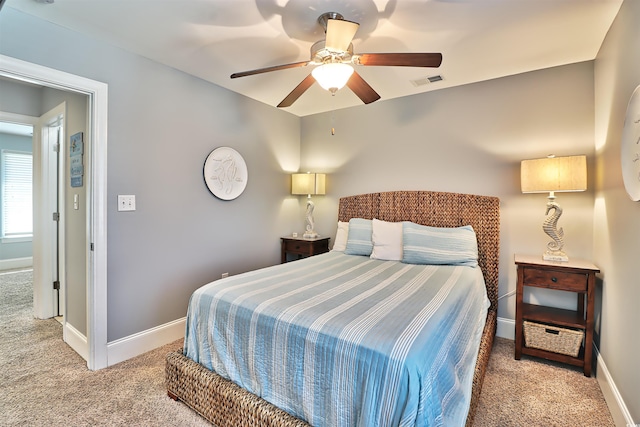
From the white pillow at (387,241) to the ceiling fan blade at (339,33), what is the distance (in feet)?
5.83

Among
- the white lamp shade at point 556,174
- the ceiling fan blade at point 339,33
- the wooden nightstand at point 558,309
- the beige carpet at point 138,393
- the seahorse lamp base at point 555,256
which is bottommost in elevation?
the beige carpet at point 138,393

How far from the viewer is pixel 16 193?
5.62 meters

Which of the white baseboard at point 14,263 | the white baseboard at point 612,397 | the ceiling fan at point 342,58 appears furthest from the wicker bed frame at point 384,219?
the white baseboard at point 14,263

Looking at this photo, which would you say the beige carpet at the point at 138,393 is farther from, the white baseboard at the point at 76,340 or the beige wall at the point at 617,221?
the beige wall at the point at 617,221

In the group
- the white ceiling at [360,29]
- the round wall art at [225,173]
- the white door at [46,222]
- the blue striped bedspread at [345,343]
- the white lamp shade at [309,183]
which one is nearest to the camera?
the blue striped bedspread at [345,343]

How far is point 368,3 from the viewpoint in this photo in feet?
5.98

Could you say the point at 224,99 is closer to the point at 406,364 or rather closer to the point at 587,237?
the point at 406,364

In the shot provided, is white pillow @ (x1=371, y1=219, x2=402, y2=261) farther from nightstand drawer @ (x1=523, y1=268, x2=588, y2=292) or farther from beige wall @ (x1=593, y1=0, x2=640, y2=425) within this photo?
beige wall @ (x1=593, y1=0, x2=640, y2=425)

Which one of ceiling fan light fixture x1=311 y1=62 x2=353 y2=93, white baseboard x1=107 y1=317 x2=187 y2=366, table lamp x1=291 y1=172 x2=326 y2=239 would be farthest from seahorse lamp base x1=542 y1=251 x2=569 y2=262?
white baseboard x1=107 y1=317 x2=187 y2=366

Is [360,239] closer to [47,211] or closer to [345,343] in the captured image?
[345,343]

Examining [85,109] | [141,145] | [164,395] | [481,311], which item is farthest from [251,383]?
[85,109]

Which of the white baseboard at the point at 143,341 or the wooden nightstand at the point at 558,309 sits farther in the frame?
the white baseboard at the point at 143,341

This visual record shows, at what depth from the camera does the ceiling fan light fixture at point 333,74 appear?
1.89 m

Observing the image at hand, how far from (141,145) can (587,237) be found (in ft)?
12.7
